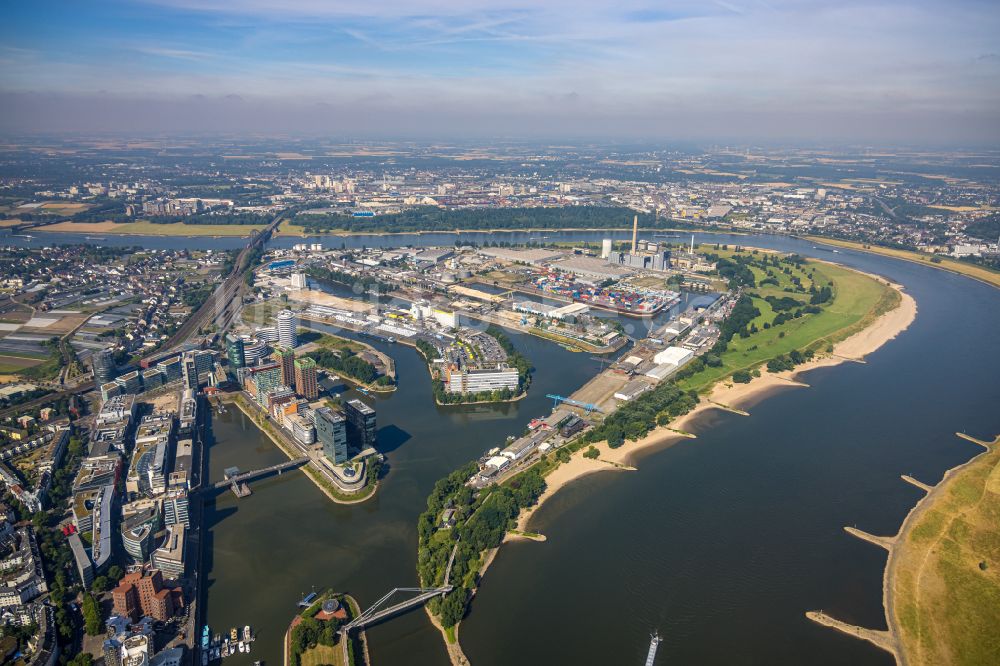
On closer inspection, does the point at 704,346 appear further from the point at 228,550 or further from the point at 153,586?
the point at 153,586

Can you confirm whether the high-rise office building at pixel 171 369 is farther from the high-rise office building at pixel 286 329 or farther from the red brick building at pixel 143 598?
the red brick building at pixel 143 598

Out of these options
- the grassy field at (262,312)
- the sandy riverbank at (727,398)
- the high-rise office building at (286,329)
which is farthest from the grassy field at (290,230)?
the sandy riverbank at (727,398)

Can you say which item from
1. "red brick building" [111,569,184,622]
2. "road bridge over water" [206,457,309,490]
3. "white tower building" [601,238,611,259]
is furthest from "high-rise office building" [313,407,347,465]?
"white tower building" [601,238,611,259]

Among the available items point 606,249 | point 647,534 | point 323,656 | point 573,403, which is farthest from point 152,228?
point 647,534

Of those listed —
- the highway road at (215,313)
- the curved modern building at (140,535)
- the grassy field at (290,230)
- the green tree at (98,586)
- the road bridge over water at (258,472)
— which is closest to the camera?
the green tree at (98,586)

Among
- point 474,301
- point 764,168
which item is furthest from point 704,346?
point 764,168

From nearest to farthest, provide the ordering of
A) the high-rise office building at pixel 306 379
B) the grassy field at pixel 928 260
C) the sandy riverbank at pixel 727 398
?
the sandy riverbank at pixel 727 398 → the high-rise office building at pixel 306 379 → the grassy field at pixel 928 260

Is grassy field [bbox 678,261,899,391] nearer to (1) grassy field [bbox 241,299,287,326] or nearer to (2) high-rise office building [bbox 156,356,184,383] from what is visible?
(2) high-rise office building [bbox 156,356,184,383]

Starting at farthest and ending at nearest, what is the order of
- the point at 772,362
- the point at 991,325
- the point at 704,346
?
1. the point at 991,325
2. the point at 704,346
3. the point at 772,362
